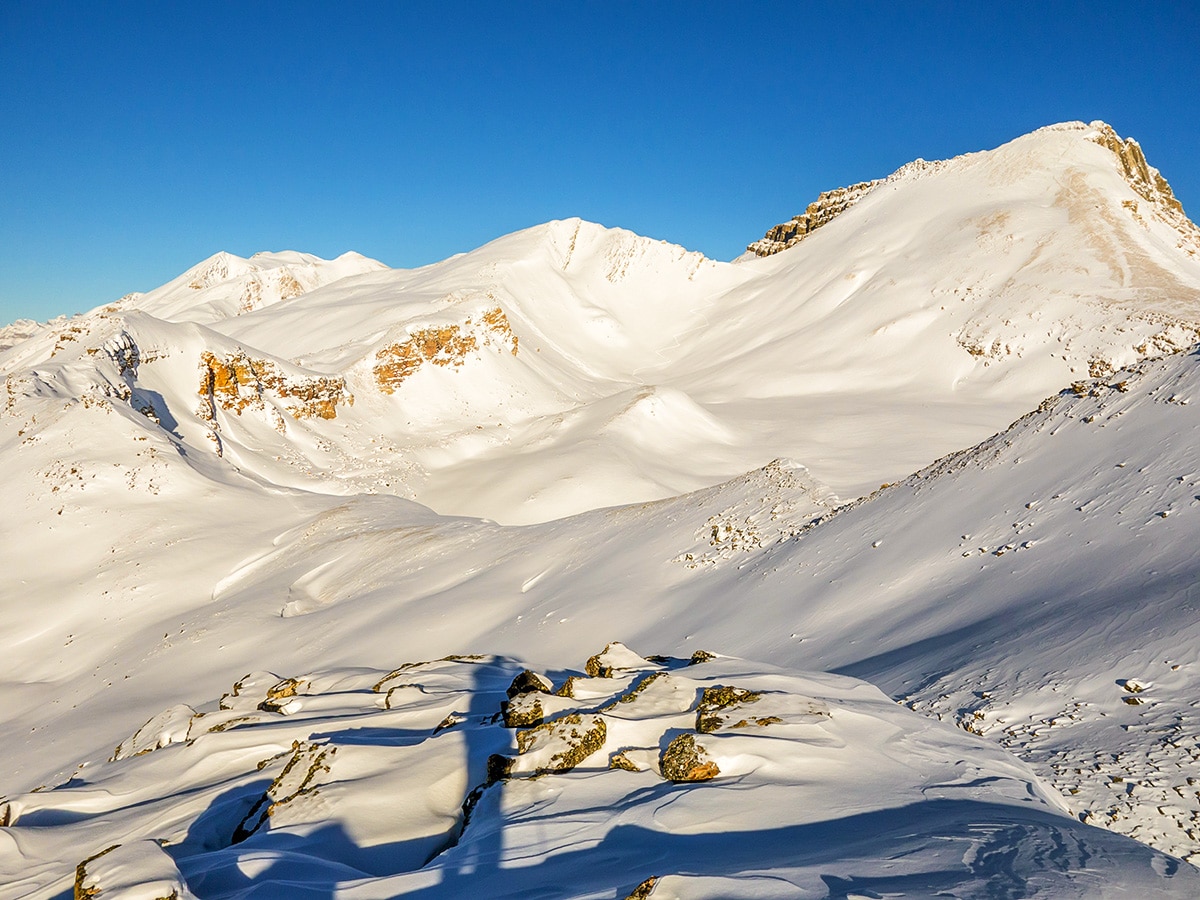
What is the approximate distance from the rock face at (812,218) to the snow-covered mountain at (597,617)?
4692 centimetres

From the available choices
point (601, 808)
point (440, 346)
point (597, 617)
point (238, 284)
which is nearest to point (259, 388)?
point (440, 346)

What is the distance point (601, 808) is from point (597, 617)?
36.0ft

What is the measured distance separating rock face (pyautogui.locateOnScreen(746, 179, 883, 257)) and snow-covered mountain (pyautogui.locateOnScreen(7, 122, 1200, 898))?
46.9 meters

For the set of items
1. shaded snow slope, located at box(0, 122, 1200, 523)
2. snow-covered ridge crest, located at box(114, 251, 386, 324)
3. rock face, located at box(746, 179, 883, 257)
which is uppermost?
snow-covered ridge crest, located at box(114, 251, 386, 324)

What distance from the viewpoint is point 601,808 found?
5891mm

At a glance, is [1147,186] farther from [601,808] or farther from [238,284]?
[238,284]

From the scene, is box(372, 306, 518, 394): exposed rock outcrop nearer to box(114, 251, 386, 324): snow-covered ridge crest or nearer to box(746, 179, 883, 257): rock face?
box(746, 179, 883, 257): rock face

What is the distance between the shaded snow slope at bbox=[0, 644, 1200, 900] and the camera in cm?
470

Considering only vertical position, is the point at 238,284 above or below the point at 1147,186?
above

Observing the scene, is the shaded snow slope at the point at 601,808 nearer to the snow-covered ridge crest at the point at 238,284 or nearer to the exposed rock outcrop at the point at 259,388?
the exposed rock outcrop at the point at 259,388

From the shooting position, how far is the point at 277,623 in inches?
805

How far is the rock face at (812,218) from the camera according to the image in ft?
322

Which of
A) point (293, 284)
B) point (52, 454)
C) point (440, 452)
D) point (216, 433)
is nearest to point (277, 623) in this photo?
point (52, 454)

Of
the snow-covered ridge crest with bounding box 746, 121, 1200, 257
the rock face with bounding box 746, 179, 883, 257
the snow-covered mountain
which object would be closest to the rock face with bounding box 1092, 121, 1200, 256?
the snow-covered ridge crest with bounding box 746, 121, 1200, 257
